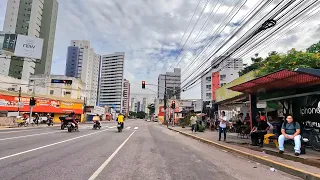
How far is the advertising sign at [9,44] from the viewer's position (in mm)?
39281

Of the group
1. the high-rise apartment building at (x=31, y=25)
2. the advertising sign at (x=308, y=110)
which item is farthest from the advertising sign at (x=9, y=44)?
the high-rise apartment building at (x=31, y=25)

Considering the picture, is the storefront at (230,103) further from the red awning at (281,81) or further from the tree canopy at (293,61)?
the red awning at (281,81)

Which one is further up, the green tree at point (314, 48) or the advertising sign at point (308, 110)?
the green tree at point (314, 48)

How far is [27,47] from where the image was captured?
41.0 metres

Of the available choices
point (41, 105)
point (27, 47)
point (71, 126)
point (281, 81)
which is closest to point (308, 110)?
point (281, 81)

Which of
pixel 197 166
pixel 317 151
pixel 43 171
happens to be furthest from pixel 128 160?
pixel 317 151

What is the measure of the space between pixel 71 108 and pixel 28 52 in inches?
790

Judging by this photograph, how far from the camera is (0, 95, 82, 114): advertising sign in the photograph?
38750mm

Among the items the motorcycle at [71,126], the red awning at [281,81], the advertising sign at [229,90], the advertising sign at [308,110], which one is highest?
the advertising sign at [229,90]

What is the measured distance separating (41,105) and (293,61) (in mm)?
43079

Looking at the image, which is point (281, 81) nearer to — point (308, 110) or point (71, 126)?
point (308, 110)

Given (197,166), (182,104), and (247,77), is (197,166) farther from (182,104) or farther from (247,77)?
(182,104)

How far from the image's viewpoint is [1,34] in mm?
39469

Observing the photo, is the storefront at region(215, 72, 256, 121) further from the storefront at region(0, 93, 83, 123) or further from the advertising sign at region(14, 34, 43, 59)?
the advertising sign at region(14, 34, 43, 59)
